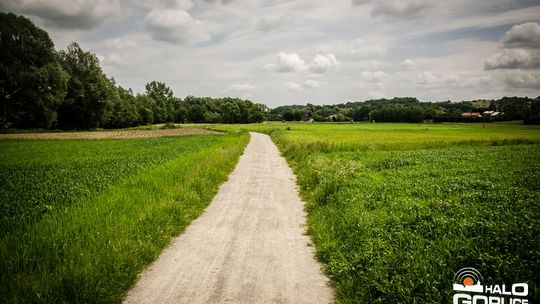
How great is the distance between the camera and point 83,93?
66.3 metres

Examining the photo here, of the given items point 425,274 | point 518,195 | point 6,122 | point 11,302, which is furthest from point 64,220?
point 6,122

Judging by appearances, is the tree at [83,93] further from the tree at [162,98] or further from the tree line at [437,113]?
the tree line at [437,113]

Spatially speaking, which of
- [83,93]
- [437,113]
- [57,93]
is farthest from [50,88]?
[437,113]

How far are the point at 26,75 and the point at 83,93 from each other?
18.5 metres

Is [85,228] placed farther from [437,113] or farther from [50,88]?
[437,113]

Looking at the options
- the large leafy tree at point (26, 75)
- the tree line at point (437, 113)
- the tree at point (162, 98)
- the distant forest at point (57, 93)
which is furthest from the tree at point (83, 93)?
the tree line at point (437, 113)

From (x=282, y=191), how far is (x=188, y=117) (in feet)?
456

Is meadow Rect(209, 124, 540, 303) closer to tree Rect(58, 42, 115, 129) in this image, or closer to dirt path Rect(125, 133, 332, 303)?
dirt path Rect(125, 133, 332, 303)

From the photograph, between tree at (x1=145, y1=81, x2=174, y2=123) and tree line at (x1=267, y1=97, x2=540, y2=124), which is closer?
tree line at (x1=267, y1=97, x2=540, y2=124)

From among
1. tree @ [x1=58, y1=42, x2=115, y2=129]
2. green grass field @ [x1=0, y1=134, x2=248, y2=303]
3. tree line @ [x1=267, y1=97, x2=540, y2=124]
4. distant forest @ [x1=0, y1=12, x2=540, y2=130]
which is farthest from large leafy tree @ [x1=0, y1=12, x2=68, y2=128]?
tree line @ [x1=267, y1=97, x2=540, y2=124]

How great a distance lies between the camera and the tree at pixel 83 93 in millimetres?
66250

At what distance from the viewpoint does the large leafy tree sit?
48500mm

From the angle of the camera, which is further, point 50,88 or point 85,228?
point 50,88

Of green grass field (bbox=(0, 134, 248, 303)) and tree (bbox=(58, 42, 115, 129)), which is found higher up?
tree (bbox=(58, 42, 115, 129))
